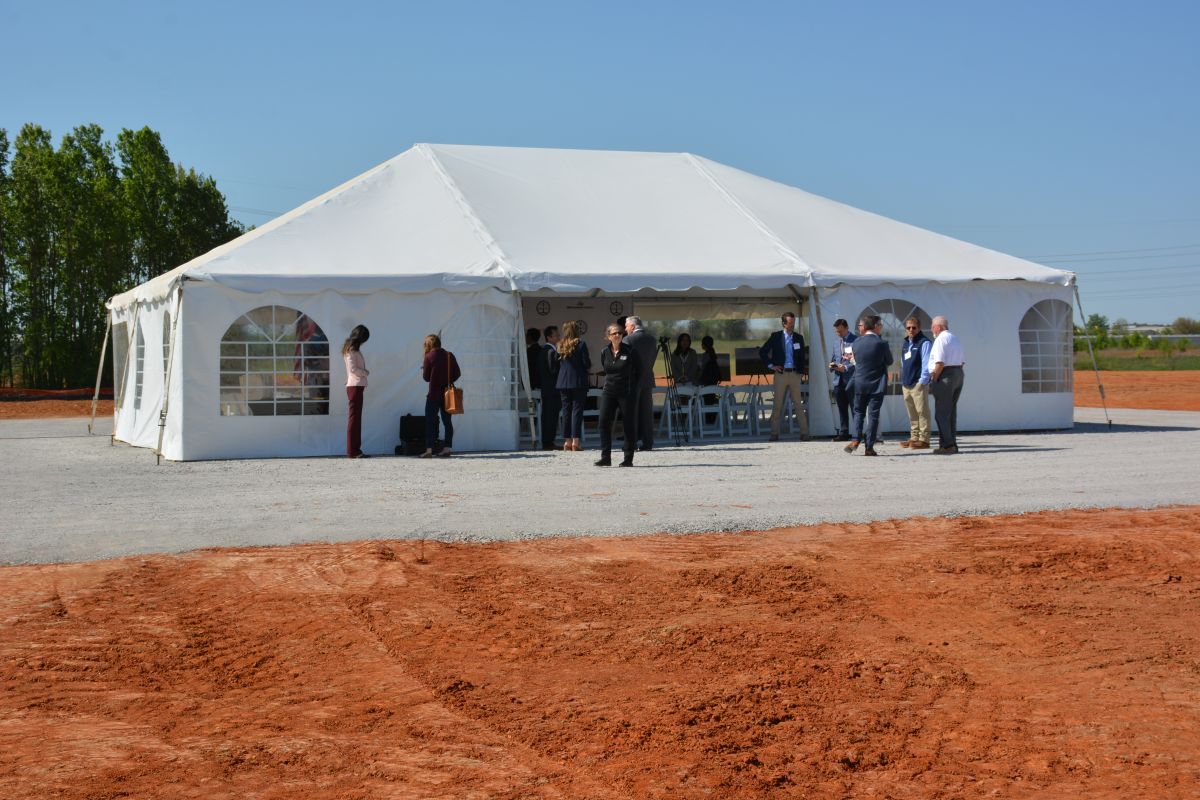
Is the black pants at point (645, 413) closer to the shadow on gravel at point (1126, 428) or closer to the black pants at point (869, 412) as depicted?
the black pants at point (869, 412)

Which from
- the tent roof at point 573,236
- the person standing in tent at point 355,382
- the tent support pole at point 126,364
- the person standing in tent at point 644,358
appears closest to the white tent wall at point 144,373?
the tent support pole at point 126,364

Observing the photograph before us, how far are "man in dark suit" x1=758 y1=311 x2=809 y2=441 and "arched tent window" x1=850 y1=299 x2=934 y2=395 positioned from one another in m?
1.52

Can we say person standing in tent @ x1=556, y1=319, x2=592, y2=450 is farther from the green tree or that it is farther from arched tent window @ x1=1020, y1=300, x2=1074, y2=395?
the green tree

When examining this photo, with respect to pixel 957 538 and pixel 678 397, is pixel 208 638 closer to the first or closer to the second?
pixel 957 538

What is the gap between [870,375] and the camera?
46.4 feet

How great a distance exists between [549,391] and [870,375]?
4.16m

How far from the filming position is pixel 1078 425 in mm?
20250

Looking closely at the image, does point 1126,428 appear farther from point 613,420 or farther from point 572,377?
point 613,420

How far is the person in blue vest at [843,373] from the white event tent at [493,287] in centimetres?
83

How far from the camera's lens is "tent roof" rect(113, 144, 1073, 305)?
15.6m

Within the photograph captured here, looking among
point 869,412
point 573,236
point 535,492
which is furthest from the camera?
point 573,236

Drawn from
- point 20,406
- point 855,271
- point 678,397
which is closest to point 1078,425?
point 855,271

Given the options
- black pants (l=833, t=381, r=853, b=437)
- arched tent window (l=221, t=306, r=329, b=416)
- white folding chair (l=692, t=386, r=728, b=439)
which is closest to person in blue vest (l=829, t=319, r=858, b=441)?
black pants (l=833, t=381, r=853, b=437)

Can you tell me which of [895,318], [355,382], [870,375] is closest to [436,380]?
[355,382]
